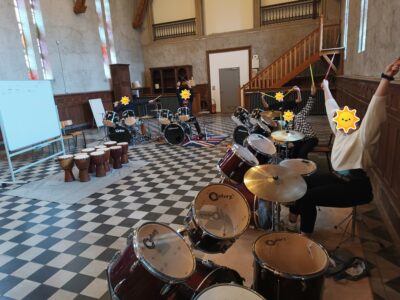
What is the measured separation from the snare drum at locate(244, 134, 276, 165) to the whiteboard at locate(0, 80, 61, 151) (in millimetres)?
3920

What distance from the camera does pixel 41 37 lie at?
8797 mm

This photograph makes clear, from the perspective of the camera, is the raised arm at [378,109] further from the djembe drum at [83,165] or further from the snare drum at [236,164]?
the djembe drum at [83,165]

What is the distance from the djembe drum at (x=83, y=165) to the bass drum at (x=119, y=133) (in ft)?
7.46

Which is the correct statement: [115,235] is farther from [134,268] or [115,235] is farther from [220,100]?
[220,100]

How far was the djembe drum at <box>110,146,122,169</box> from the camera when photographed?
5129 mm

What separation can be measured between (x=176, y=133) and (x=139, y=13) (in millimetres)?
8333

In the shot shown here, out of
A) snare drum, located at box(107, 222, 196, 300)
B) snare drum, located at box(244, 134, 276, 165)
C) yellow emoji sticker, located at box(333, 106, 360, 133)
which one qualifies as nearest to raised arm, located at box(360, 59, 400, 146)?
yellow emoji sticker, located at box(333, 106, 360, 133)

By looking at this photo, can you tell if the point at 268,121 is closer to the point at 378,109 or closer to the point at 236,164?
the point at 236,164

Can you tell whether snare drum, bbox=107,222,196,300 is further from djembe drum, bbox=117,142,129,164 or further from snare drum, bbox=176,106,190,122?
snare drum, bbox=176,106,190,122

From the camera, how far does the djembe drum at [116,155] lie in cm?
513

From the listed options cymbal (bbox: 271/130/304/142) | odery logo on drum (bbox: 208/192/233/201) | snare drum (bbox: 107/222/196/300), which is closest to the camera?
snare drum (bbox: 107/222/196/300)

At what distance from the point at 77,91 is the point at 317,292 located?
10359 millimetres

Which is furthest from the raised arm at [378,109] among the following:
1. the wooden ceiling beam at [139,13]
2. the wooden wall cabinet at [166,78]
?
the wooden ceiling beam at [139,13]

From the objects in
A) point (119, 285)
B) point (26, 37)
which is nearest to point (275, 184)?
point (119, 285)
